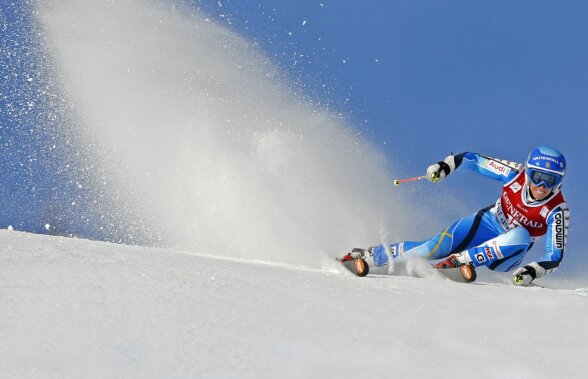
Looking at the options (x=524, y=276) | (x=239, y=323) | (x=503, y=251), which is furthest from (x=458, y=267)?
(x=239, y=323)

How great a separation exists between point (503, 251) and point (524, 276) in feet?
1.46

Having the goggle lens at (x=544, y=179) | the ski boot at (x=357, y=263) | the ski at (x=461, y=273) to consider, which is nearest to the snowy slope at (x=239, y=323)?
the ski boot at (x=357, y=263)

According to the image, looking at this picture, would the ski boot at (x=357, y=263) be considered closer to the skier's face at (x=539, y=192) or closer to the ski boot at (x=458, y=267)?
the ski boot at (x=458, y=267)

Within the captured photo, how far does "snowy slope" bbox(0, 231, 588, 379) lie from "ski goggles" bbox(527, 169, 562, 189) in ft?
6.88

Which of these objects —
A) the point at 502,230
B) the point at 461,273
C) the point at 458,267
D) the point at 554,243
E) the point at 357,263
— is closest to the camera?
the point at 357,263

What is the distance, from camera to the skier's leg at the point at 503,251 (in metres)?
7.00

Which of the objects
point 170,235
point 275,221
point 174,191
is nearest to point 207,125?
point 174,191

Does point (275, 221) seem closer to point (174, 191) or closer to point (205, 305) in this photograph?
point (174, 191)

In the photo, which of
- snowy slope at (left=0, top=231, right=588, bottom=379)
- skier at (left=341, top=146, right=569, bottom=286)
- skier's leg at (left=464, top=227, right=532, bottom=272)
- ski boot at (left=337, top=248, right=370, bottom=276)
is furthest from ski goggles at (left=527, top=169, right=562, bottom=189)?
snowy slope at (left=0, top=231, right=588, bottom=379)


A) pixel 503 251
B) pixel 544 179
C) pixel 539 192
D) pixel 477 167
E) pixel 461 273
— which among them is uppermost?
pixel 477 167

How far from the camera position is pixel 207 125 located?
520 inches

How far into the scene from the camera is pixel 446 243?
7.37 m

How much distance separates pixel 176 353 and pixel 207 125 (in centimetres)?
1022

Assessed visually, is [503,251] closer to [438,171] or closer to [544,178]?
[544,178]
